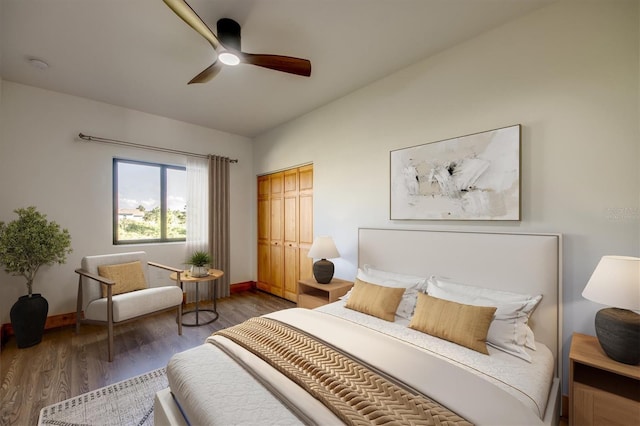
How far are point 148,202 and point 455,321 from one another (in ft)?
13.7

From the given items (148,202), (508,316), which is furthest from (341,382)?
(148,202)

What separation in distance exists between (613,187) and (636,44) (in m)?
0.87

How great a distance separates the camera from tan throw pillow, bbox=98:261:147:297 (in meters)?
2.98

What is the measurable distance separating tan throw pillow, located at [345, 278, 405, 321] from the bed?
0.04 ft

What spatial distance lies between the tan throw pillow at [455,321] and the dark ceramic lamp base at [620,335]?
1.70 ft

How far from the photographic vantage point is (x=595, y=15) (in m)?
1.75

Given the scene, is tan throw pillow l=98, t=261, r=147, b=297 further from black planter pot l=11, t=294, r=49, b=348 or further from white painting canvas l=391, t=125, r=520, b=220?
white painting canvas l=391, t=125, r=520, b=220

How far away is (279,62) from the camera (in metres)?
2.10

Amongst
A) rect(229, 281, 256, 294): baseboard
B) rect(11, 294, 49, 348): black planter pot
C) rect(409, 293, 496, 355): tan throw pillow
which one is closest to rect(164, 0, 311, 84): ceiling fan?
rect(409, 293, 496, 355): tan throw pillow

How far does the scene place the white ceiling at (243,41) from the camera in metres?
1.94

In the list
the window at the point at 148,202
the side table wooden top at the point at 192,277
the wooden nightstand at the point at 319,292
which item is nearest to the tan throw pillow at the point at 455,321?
the wooden nightstand at the point at 319,292

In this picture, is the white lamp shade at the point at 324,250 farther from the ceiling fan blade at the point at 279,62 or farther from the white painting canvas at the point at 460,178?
the ceiling fan blade at the point at 279,62

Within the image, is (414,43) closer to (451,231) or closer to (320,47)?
(320,47)

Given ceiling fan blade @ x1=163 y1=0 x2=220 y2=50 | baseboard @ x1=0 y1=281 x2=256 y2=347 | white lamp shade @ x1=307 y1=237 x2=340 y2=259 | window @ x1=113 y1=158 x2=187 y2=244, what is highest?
ceiling fan blade @ x1=163 y1=0 x2=220 y2=50
